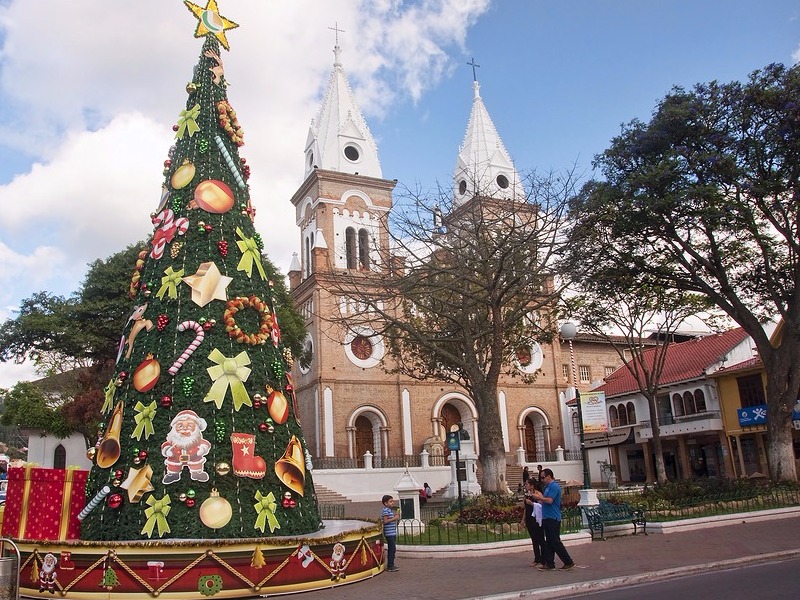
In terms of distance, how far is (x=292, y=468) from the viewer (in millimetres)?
10430

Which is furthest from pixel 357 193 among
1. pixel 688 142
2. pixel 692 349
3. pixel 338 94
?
pixel 688 142

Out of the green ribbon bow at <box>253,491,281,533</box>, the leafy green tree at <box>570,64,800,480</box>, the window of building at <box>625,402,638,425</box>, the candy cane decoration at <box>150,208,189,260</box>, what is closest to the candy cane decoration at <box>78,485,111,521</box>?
the green ribbon bow at <box>253,491,281,533</box>

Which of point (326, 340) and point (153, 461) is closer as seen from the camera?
point (153, 461)

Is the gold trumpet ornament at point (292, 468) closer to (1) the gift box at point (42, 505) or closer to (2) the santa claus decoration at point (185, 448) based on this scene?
(2) the santa claus decoration at point (185, 448)

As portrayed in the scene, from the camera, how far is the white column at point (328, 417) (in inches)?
1395

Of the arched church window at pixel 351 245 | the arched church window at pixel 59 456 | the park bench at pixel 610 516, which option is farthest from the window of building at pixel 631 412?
the arched church window at pixel 59 456

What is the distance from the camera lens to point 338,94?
43.2 m

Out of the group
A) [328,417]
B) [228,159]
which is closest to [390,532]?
[228,159]

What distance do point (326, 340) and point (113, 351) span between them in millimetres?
12148

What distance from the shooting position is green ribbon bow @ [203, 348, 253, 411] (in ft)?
32.8

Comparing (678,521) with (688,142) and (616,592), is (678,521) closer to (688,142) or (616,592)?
(616,592)

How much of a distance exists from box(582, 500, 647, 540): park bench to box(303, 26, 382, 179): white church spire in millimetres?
30660

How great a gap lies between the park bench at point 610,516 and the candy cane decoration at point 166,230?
9852 millimetres

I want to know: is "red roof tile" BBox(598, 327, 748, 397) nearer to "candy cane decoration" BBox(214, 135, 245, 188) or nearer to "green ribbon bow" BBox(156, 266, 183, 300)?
"candy cane decoration" BBox(214, 135, 245, 188)
